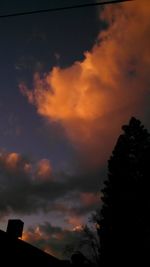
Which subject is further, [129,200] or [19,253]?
[129,200]

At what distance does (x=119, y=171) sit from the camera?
100 ft

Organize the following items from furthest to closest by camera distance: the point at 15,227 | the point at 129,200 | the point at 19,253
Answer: the point at 129,200 < the point at 15,227 < the point at 19,253

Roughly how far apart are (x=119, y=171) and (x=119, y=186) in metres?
1.53

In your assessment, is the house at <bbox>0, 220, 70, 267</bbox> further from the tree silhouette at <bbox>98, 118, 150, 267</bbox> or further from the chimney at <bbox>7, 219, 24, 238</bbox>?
the tree silhouette at <bbox>98, 118, 150, 267</bbox>

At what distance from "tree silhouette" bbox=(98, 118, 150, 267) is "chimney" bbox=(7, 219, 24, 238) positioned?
1084 centimetres

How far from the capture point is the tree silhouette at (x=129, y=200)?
87.6 ft

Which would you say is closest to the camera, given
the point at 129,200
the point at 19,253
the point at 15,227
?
the point at 19,253

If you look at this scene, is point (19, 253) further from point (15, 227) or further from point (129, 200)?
point (129, 200)

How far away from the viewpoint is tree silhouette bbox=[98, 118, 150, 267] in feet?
87.6

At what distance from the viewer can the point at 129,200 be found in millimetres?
28203

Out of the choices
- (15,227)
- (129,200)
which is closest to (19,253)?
(15,227)

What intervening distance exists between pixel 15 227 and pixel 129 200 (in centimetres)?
1197

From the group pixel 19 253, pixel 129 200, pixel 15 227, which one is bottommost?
pixel 19 253

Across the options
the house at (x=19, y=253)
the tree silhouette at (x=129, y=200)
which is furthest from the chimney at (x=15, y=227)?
the tree silhouette at (x=129, y=200)
